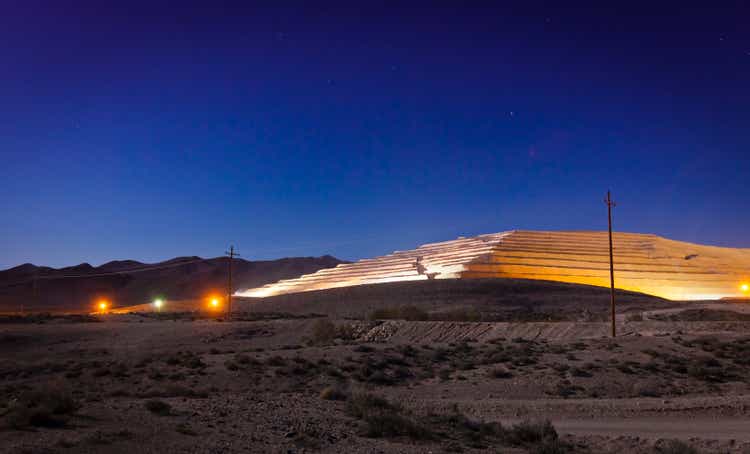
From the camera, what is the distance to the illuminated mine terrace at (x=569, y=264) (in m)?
77.3

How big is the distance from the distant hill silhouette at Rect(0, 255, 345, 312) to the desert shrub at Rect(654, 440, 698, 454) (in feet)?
351

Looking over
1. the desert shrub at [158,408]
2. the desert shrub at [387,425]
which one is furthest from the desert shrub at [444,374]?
the desert shrub at [158,408]

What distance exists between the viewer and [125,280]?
445 feet

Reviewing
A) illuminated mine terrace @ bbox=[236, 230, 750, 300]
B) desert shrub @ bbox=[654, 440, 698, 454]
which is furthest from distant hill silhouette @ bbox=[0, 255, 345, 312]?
desert shrub @ bbox=[654, 440, 698, 454]

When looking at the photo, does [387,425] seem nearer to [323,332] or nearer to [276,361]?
[276,361]

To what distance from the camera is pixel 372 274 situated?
91750 mm

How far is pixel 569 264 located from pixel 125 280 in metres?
99.1

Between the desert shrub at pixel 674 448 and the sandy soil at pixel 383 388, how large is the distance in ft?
0.50

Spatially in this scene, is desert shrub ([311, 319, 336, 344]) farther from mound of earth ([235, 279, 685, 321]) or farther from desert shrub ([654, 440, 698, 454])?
desert shrub ([654, 440, 698, 454])

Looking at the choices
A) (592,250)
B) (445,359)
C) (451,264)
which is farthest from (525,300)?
(445,359)

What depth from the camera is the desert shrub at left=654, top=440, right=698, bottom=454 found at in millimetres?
10672

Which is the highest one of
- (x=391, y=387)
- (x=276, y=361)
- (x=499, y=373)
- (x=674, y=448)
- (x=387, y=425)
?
(x=387, y=425)

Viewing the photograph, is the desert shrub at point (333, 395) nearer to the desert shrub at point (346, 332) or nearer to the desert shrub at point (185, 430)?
the desert shrub at point (185, 430)

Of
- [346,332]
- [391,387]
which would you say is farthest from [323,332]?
[391,387]
